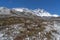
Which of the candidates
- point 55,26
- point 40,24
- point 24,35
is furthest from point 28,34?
point 55,26

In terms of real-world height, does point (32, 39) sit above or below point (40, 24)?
below

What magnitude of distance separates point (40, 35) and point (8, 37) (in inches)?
118

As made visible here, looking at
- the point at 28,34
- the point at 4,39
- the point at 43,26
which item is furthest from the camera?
the point at 43,26

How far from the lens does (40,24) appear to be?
1773 centimetres

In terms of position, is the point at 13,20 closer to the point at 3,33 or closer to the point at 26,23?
the point at 26,23

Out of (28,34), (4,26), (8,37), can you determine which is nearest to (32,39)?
(28,34)

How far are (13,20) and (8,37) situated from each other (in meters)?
3.44

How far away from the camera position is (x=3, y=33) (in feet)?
49.5

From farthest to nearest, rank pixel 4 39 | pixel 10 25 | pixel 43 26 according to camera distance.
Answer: pixel 43 26
pixel 10 25
pixel 4 39

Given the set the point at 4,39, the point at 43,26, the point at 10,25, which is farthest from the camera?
the point at 43,26

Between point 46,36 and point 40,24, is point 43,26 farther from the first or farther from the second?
point 46,36

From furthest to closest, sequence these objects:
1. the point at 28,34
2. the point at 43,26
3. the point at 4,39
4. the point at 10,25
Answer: the point at 43,26 < the point at 10,25 < the point at 28,34 < the point at 4,39

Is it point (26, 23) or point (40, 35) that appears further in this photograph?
point (26, 23)

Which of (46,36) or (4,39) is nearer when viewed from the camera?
(4,39)
